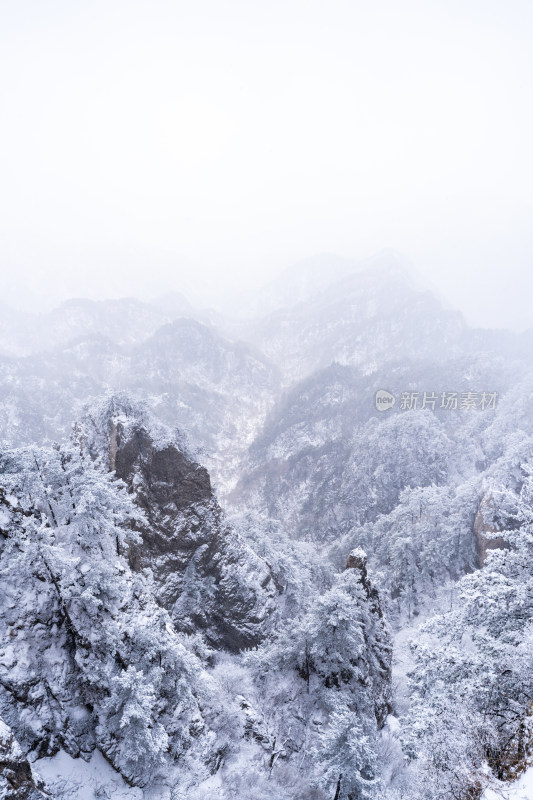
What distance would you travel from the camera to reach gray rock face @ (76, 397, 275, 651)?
1243 inches

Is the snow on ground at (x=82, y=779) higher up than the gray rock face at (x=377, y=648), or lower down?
higher up

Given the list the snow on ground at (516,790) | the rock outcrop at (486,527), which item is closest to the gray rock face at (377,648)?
the snow on ground at (516,790)

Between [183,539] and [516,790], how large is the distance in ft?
89.8

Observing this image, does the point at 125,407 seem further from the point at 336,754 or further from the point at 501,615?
the point at 501,615

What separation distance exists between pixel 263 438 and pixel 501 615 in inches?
5203

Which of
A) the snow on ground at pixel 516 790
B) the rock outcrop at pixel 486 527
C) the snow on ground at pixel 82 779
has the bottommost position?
the rock outcrop at pixel 486 527

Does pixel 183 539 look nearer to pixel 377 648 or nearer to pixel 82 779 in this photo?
pixel 82 779

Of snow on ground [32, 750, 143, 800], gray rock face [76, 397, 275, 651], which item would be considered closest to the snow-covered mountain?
snow on ground [32, 750, 143, 800]

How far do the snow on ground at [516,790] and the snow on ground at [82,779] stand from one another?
1574cm

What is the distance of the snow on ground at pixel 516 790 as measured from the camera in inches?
340

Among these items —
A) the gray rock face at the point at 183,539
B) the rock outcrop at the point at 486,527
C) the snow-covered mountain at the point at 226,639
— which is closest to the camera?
the snow-covered mountain at the point at 226,639

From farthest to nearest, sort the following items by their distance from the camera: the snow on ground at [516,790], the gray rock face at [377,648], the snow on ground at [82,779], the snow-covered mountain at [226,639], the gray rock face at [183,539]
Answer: the gray rock face at [183,539], the gray rock face at [377,648], the snow on ground at [82,779], the snow-covered mountain at [226,639], the snow on ground at [516,790]

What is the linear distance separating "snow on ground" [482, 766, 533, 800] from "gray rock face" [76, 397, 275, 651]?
26078 mm

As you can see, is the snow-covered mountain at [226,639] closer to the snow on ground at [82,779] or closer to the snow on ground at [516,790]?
the snow on ground at [82,779]
